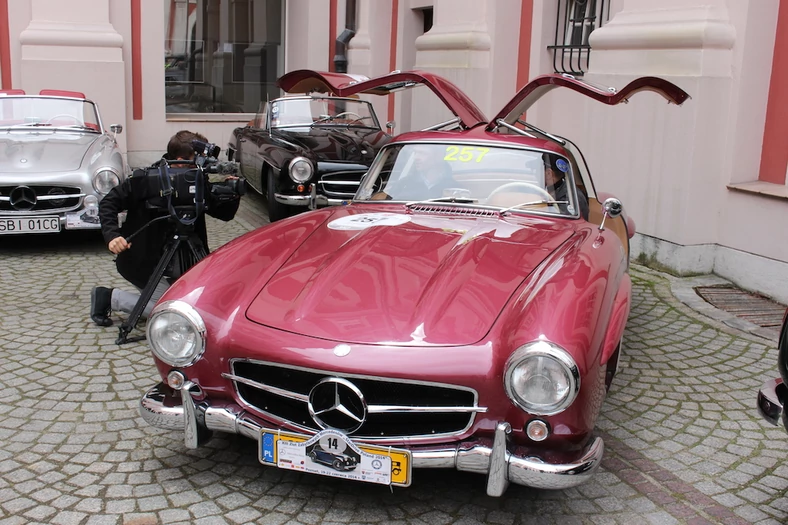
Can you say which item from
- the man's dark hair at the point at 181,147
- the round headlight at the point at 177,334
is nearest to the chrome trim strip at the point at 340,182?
the man's dark hair at the point at 181,147

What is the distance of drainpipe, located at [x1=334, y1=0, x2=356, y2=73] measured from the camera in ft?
47.9

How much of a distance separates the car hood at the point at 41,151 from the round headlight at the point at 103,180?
25 cm

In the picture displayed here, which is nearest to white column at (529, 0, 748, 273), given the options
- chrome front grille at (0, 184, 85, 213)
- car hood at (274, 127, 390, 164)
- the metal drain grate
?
the metal drain grate

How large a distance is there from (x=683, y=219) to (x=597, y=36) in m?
2.17

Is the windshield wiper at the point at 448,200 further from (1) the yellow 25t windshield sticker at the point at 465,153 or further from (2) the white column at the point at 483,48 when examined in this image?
(2) the white column at the point at 483,48

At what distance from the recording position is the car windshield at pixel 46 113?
8562mm

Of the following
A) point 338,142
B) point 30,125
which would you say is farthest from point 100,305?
point 338,142

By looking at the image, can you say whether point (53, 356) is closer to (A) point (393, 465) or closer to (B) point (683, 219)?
(A) point (393, 465)

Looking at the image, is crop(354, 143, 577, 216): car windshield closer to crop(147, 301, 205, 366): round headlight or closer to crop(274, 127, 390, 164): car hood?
crop(147, 301, 205, 366): round headlight

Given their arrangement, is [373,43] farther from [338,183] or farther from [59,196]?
[59,196]

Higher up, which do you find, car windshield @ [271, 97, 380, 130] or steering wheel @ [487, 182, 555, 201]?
car windshield @ [271, 97, 380, 130]

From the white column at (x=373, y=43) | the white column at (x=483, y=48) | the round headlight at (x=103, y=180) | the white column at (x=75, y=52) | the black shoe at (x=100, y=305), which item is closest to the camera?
the black shoe at (x=100, y=305)

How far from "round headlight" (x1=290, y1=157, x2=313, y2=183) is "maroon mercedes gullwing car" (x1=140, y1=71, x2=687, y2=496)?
4535mm

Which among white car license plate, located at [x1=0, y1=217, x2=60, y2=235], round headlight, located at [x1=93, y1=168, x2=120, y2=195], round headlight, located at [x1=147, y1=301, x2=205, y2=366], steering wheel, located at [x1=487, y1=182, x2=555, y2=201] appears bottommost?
white car license plate, located at [x1=0, y1=217, x2=60, y2=235]
